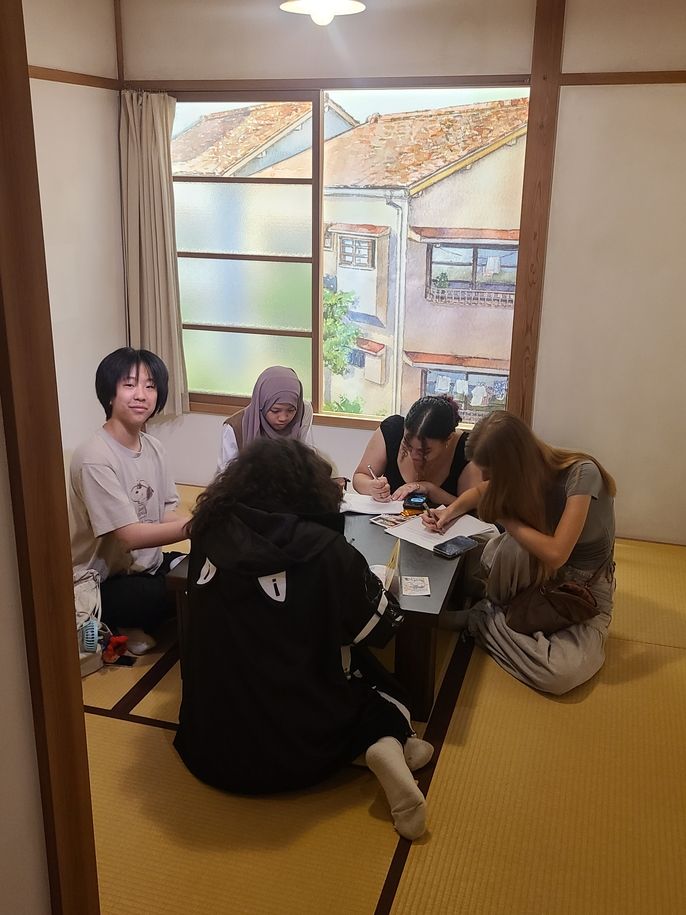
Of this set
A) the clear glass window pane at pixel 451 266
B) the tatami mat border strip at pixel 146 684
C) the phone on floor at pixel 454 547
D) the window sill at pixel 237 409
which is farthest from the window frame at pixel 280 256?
the tatami mat border strip at pixel 146 684

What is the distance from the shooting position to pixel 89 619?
276 cm

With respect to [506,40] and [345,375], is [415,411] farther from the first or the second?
[506,40]

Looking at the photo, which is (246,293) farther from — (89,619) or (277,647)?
(277,647)

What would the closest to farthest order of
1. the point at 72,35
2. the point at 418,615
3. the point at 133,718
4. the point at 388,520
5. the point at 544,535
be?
the point at 418,615 → the point at 133,718 → the point at 544,535 → the point at 388,520 → the point at 72,35

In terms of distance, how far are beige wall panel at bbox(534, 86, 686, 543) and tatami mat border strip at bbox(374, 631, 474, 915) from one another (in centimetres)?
151

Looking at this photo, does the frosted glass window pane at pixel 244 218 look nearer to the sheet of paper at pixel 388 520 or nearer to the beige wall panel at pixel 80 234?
the beige wall panel at pixel 80 234

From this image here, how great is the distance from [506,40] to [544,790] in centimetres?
320

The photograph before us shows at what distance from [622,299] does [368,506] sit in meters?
1.67

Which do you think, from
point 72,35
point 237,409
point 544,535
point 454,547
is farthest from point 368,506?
point 72,35

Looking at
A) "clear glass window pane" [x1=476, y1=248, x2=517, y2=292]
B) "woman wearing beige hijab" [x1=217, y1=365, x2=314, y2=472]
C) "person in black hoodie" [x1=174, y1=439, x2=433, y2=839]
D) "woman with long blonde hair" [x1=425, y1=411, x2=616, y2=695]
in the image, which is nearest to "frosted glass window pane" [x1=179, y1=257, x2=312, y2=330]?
"clear glass window pane" [x1=476, y1=248, x2=517, y2=292]

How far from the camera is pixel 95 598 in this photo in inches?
111

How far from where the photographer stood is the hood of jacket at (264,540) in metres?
2.05

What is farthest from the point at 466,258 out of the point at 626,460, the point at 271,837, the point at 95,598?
the point at 271,837

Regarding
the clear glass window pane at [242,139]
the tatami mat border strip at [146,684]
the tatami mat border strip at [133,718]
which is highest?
the clear glass window pane at [242,139]
